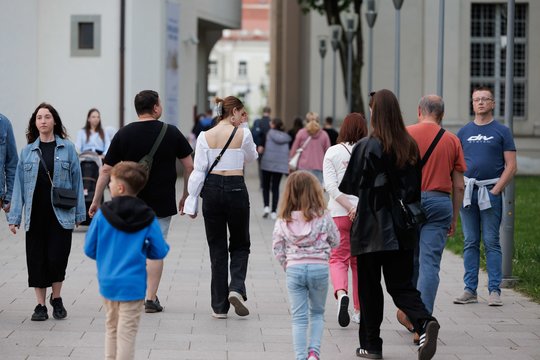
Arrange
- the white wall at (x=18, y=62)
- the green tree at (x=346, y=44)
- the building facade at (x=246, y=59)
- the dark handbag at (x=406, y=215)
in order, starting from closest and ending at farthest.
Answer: the dark handbag at (x=406, y=215) → the white wall at (x=18, y=62) → the green tree at (x=346, y=44) → the building facade at (x=246, y=59)

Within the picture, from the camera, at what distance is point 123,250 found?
646cm

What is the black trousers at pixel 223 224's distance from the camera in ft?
30.7

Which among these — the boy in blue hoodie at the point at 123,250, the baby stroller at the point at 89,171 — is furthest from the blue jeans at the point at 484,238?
the baby stroller at the point at 89,171

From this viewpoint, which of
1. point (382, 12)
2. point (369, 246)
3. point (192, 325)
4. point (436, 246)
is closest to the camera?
point (369, 246)

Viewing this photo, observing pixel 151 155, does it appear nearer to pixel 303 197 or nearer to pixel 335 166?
pixel 335 166

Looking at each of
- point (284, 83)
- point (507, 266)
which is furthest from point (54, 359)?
point (284, 83)

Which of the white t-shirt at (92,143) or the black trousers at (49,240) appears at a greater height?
the white t-shirt at (92,143)

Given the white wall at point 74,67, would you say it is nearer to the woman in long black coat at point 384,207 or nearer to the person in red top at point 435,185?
the person in red top at point 435,185

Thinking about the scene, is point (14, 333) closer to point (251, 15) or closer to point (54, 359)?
point (54, 359)

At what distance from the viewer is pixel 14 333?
337 inches

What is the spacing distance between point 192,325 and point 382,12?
29343 mm

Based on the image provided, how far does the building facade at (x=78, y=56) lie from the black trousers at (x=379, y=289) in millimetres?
18217

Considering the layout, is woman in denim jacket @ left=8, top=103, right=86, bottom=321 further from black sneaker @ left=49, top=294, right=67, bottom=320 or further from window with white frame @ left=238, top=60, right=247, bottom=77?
window with white frame @ left=238, top=60, right=247, bottom=77

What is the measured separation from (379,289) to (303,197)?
109 cm
